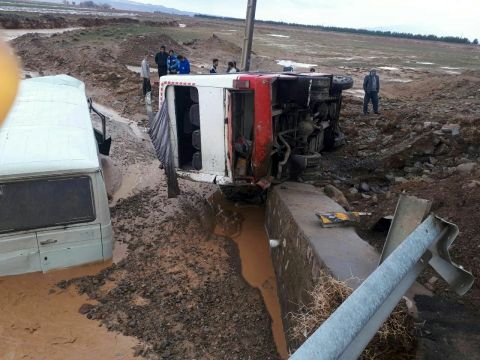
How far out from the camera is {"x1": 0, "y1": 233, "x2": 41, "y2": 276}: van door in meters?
4.76

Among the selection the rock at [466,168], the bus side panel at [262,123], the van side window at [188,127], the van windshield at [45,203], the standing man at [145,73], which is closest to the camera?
the van windshield at [45,203]

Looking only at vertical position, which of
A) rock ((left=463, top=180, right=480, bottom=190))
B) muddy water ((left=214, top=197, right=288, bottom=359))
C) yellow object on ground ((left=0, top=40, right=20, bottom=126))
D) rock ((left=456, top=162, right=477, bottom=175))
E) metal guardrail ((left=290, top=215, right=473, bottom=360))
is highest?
yellow object on ground ((left=0, top=40, right=20, bottom=126))

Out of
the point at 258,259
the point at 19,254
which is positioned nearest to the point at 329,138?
the point at 258,259

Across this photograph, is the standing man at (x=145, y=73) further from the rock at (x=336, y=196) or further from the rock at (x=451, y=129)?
the rock at (x=451, y=129)

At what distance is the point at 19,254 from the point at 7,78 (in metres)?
4.34

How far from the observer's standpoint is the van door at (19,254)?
15.6 feet

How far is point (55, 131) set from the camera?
538 cm

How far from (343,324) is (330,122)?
771cm

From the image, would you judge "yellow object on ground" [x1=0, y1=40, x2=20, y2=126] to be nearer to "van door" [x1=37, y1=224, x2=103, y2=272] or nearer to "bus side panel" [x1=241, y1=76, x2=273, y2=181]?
"van door" [x1=37, y1=224, x2=103, y2=272]

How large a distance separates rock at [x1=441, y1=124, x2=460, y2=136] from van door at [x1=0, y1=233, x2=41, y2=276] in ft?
25.2

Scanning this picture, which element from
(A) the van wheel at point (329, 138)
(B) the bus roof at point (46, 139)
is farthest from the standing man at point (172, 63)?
(B) the bus roof at point (46, 139)

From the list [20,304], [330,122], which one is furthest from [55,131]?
[330,122]

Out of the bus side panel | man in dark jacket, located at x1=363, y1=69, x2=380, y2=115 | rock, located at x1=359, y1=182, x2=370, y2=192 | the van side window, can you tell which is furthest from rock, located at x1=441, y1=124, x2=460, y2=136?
the van side window

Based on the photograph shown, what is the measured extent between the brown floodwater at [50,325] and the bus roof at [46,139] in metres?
1.29
